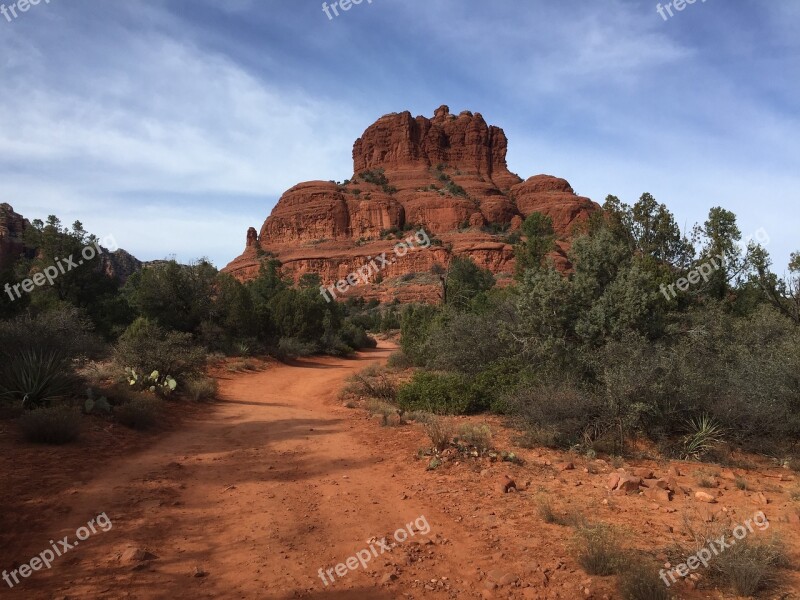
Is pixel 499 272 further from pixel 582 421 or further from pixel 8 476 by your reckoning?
pixel 8 476

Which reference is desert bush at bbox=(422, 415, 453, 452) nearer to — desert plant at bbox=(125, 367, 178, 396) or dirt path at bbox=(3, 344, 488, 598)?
dirt path at bbox=(3, 344, 488, 598)

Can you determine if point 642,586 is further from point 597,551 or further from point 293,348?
point 293,348

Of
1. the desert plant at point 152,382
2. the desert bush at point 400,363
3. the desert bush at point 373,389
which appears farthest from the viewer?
the desert bush at point 400,363

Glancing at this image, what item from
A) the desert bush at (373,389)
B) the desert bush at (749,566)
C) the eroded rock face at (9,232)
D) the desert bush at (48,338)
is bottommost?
the desert bush at (749,566)

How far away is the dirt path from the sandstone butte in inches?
2288

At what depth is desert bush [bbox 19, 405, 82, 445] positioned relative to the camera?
7.09 meters

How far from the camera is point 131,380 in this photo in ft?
37.6

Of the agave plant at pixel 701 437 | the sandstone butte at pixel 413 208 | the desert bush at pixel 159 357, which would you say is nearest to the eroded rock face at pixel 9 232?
the sandstone butte at pixel 413 208

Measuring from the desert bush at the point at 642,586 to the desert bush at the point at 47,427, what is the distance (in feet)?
25.1

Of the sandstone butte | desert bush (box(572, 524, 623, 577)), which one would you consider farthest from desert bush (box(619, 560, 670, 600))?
the sandstone butte

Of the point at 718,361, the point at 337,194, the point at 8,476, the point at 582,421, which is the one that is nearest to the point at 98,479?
the point at 8,476

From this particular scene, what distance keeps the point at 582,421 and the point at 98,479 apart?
7.40 m

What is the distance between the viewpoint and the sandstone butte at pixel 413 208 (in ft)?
255

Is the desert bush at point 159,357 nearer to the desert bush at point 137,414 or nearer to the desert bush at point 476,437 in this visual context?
the desert bush at point 137,414
